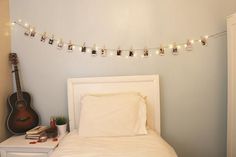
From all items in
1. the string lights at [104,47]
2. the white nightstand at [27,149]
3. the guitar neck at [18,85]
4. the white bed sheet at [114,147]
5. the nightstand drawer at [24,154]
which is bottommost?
the nightstand drawer at [24,154]

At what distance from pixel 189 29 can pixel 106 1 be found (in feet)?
3.30

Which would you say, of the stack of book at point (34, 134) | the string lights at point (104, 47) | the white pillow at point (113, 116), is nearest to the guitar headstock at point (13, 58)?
the string lights at point (104, 47)

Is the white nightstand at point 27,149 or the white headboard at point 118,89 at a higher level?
the white headboard at point 118,89

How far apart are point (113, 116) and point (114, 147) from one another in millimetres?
381

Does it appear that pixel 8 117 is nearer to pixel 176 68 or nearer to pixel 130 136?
pixel 130 136

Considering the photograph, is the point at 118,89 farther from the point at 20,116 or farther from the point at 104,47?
the point at 20,116

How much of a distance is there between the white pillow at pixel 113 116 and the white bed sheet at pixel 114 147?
0.07 metres

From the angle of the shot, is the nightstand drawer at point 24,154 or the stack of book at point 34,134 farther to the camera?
the stack of book at point 34,134

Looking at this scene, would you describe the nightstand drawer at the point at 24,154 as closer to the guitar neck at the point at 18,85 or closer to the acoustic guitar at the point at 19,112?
the acoustic guitar at the point at 19,112

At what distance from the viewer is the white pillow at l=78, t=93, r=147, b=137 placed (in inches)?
80.4

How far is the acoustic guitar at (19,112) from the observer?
2.29 meters

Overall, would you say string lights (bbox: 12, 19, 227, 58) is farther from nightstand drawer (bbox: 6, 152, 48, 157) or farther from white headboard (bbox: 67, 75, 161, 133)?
nightstand drawer (bbox: 6, 152, 48, 157)

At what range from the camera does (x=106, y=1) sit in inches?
93.7

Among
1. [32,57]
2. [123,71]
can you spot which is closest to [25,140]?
[32,57]
